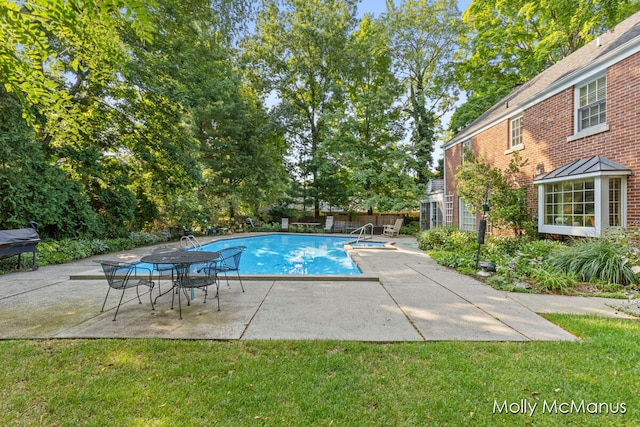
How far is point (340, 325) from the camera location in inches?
140

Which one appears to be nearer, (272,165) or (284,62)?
(272,165)

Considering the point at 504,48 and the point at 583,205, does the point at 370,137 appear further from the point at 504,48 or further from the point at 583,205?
the point at 583,205

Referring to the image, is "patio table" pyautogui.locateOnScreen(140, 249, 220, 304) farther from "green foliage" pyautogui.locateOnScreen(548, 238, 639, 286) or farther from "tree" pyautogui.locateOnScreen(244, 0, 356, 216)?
"tree" pyautogui.locateOnScreen(244, 0, 356, 216)

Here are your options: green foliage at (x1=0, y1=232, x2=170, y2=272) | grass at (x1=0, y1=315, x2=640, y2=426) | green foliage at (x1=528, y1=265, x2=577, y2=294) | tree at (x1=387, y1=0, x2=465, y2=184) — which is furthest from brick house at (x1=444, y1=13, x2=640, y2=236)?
Result: green foliage at (x1=0, y1=232, x2=170, y2=272)

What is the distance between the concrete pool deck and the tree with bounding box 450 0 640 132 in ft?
42.0

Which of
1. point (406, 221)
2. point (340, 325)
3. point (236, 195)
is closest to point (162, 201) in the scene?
point (236, 195)

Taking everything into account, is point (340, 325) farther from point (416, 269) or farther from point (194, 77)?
point (194, 77)

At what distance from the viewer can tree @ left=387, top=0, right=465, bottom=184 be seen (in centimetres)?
2008

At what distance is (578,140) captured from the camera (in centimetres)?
732

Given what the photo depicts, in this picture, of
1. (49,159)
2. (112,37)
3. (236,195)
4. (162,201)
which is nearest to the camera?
(112,37)

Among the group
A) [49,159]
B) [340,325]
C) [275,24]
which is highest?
[275,24]

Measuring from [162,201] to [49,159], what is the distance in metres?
4.82

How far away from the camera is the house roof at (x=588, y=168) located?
6102 mm

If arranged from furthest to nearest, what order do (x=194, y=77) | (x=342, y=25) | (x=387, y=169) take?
(x=342, y=25) → (x=387, y=169) → (x=194, y=77)
